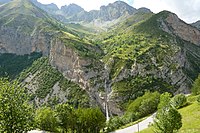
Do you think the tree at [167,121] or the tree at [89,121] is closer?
the tree at [167,121]

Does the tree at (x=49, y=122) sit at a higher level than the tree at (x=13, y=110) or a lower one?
lower

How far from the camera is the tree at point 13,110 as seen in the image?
39.1 m

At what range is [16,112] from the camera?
130 ft

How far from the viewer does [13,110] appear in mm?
39719

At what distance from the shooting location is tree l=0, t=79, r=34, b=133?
128 feet

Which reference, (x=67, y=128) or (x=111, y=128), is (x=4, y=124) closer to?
(x=67, y=128)

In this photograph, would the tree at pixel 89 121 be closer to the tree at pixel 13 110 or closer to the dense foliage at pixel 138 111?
the dense foliage at pixel 138 111

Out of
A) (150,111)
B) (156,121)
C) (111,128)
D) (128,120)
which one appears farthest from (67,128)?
(156,121)

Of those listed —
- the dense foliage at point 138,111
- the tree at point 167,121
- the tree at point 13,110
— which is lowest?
the dense foliage at point 138,111

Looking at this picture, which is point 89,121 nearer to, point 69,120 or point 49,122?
point 69,120

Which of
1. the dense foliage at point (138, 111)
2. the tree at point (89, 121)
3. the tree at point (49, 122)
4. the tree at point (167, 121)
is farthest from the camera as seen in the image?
the dense foliage at point (138, 111)

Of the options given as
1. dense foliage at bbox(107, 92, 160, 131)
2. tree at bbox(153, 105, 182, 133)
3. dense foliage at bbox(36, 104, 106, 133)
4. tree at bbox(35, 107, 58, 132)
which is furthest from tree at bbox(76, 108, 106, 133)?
tree at bbox(153, 105, 182, 133)

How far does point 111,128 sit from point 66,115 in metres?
26.6

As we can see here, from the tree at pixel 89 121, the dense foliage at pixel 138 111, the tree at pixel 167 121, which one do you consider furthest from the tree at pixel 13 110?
the dense foliage at pixel 138 111
